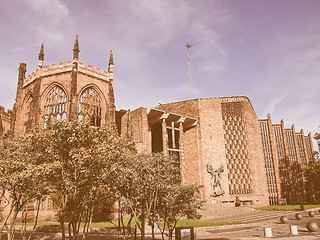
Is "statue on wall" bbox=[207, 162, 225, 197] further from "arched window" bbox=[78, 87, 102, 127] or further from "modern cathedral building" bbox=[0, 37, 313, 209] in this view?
"arched window" bbox=[78, 87, 102, 127]

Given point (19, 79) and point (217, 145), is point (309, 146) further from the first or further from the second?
point (19, 79)

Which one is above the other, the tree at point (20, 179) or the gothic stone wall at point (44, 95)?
the gothic stone wall at point (44, 95)

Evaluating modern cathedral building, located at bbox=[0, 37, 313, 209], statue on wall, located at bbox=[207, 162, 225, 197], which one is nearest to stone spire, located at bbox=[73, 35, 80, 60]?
modern cathedral building, located at bbox=[0, 37, 313, 209]

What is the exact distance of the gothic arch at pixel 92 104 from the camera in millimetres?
32938

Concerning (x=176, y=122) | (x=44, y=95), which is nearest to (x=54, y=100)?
(x=44, y=95)

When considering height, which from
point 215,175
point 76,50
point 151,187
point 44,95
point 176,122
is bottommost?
point 151,187

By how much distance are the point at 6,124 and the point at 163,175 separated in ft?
119

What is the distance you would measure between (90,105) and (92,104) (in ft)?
1.44

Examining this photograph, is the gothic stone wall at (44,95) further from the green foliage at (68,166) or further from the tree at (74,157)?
the tree at (74,157)

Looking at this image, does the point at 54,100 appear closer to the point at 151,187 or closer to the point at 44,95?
the point at 44,95

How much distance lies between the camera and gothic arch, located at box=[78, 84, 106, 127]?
32.9 m

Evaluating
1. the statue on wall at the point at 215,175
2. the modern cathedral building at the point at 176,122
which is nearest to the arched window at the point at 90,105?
the modern cathedral building at the point at 176,122

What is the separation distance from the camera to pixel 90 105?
3372 cm

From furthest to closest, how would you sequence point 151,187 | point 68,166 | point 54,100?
point 54,100
point 151,187
point 68,166
